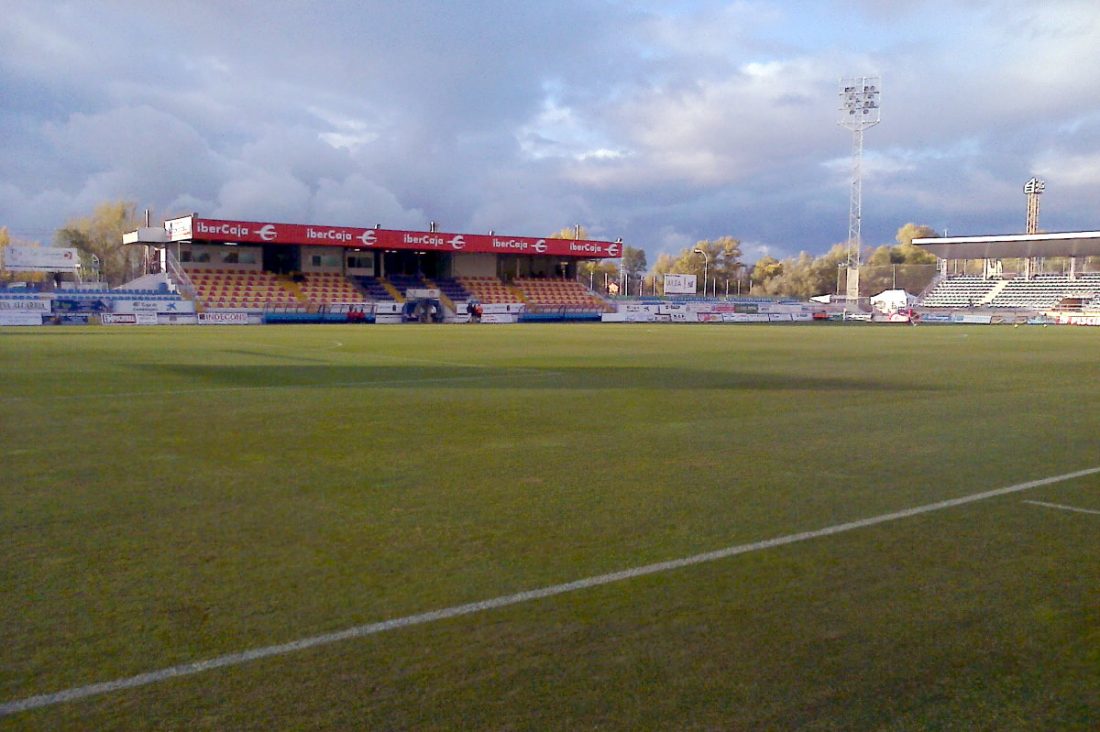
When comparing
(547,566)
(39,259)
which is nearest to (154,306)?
(39,259)

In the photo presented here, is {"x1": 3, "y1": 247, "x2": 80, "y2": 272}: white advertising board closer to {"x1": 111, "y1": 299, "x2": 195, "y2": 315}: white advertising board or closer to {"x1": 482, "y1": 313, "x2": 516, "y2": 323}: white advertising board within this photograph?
{"x1": 111, "y1": 299, "x2": 195, "y2": 315}: white advertising board

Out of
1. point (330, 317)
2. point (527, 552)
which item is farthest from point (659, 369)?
point (330, 317)

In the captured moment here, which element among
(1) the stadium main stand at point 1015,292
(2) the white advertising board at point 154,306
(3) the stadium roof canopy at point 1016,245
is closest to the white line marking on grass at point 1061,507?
(2) the white advertising board at point 154,306

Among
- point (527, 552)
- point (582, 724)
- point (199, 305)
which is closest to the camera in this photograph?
point (582, 724)

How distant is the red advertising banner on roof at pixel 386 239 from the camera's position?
5966cm

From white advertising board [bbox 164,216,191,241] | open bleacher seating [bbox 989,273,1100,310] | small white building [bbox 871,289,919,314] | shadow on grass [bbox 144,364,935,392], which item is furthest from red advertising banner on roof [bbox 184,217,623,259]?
shadow on grass [bbox 144,364,935,392]

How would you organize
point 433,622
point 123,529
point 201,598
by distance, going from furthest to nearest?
point 123,529, point 201,598, point 433,622

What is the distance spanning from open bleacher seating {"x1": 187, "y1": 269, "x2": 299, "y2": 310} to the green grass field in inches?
1818

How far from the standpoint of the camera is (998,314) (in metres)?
71.4

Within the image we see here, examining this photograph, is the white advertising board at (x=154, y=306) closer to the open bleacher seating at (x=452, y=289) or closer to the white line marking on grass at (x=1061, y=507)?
the open bleacher seating at (x=452, y=289)

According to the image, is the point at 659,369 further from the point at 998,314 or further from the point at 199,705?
the point at 998,314

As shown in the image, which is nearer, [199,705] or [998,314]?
[199,705]

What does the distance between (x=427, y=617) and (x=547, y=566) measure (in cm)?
110

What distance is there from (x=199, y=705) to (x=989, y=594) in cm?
427
